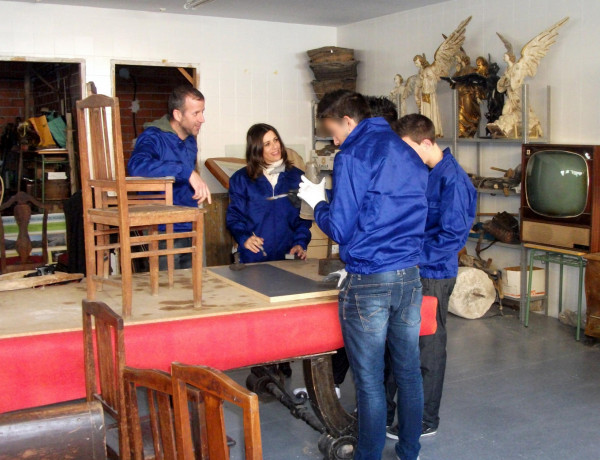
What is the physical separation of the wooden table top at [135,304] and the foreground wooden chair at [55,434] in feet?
3.53

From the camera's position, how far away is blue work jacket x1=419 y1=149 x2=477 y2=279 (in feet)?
11.5

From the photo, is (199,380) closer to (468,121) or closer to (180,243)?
(180,243)

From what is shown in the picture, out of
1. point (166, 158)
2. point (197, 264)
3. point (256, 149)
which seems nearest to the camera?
point (197, 264)

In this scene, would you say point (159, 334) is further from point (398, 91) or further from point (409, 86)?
point (398, 91)

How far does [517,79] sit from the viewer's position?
5809 mm

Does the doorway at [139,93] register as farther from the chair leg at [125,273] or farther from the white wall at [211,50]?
the chair leg at [125,273]

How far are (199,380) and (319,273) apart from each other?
2.11 metres

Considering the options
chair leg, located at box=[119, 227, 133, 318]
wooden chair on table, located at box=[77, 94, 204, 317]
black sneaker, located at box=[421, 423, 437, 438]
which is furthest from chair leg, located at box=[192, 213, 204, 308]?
black sneaker, located at box=[421, 423, 437, 438]

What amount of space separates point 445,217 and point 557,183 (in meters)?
2.39

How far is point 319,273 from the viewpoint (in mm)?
3717

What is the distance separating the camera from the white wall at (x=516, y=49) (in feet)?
18.7

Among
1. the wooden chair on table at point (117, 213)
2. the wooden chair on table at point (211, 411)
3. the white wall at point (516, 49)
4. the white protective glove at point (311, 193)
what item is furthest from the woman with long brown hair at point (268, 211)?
the wooden chair on table at point (211, 411)

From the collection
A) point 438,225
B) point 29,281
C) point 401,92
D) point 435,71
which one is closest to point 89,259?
point 29,281

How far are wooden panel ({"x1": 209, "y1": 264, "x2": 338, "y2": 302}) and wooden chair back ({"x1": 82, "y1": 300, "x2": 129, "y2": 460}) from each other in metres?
0.85
